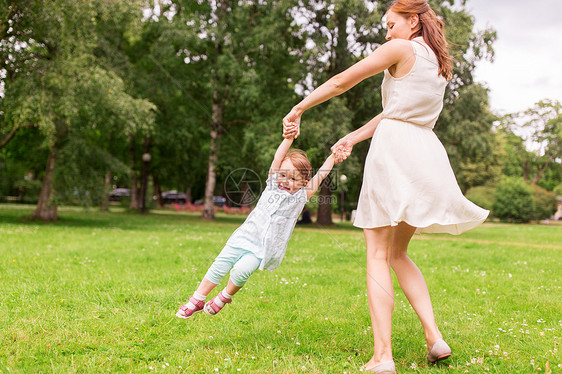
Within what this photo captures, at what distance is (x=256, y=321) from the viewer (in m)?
4.01

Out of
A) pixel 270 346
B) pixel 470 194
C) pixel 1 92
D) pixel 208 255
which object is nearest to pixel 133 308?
pixel 270 346

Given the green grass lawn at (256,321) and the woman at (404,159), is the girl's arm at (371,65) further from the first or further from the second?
the green grass lawn at (256,321)

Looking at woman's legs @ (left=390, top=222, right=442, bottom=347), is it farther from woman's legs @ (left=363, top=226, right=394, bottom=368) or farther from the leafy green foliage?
the leafy green foliage

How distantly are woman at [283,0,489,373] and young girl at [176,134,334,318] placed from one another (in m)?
0.54

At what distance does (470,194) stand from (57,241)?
3969 cm

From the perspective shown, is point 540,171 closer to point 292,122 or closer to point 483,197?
point 483,197

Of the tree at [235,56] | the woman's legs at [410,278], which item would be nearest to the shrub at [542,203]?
the tree at [235,56]

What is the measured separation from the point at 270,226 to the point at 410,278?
1.08 m

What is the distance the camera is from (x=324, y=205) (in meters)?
23.5

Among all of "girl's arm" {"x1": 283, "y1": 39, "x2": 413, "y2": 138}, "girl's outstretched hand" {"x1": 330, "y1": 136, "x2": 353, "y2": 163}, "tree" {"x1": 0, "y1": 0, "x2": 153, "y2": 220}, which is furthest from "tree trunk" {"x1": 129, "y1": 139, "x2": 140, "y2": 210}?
"girl's arm" {"x1": 283, "y1": 39, "x2": 413, "y2": 138}

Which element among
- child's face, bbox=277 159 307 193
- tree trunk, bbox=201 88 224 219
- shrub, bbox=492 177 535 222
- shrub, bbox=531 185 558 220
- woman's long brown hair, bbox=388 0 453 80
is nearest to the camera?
woman's long brown hair, bbox=388 0 453 80

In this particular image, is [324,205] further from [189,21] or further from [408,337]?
[408,337]

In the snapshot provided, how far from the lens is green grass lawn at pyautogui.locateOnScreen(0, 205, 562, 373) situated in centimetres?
304

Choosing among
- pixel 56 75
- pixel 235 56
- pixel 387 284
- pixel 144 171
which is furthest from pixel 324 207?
pixel 387 284
